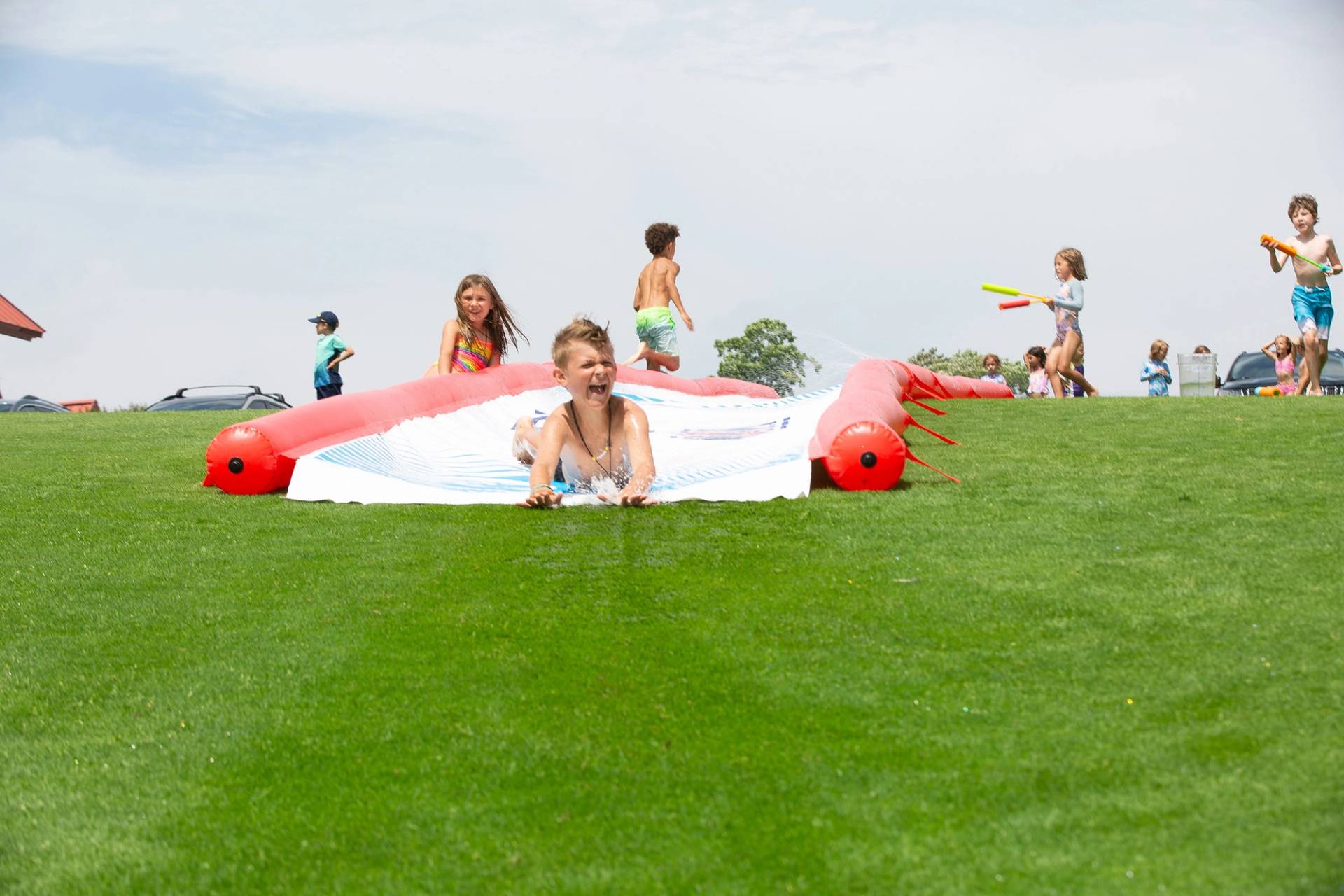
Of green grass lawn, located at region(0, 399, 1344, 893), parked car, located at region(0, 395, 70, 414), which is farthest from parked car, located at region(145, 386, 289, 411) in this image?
green grass lawn, located at region(0, 399, 1344, 893)

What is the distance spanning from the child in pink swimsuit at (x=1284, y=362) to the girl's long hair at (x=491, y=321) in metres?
8.04

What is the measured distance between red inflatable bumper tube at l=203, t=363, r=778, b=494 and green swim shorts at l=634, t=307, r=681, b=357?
755mm

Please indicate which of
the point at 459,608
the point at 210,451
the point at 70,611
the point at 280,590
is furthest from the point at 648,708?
the point at 210,451

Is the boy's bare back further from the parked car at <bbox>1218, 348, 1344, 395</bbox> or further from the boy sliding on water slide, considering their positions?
the parked car at <bbox>1218, 348, 1344, 395</bbox>

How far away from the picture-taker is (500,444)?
23.4 ft

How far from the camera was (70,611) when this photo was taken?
376 cm

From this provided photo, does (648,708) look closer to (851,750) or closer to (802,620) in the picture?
(851,750)

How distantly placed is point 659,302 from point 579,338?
5.27 metres

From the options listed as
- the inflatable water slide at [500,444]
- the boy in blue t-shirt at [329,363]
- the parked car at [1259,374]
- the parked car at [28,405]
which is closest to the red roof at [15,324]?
the parked car at [28,405]

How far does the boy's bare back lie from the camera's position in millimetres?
10297

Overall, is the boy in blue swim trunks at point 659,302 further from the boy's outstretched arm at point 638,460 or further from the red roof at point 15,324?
the red roof at point 15,324

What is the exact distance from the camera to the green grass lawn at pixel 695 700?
2090 millimetres

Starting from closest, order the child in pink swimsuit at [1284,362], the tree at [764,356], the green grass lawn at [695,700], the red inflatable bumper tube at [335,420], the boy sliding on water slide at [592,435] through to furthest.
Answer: the green grass lawn at [695,700] → the boy sliding on water slide at [592,435] → the red inflatable bumper tube at [335,420] → the child in pink swimsuit at [1284,362] → the tree at [764,356]

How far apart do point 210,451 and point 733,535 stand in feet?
8.68
